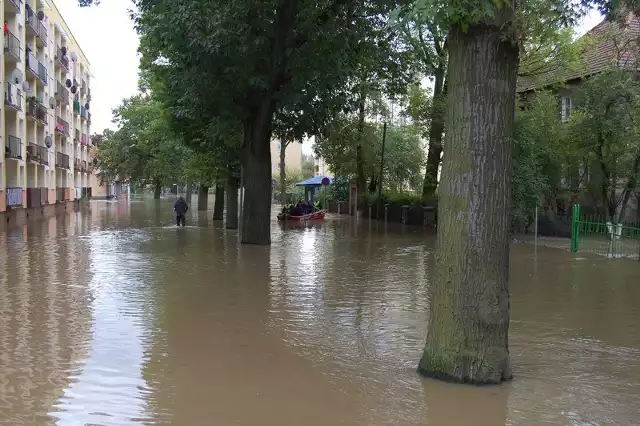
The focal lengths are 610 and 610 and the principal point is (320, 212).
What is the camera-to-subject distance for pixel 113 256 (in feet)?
50.5

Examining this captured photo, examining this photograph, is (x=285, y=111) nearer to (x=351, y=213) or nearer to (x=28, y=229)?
(x=28, y=229)

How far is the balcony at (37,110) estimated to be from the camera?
121ft

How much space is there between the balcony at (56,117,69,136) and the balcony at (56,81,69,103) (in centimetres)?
173

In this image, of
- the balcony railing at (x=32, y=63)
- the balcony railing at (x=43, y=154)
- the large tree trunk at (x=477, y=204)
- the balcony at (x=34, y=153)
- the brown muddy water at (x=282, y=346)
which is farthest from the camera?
the balcony railing at (x=43, y=154)

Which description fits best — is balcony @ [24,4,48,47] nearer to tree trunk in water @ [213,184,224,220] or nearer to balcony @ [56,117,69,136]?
balcony @ [56,117,69,136]

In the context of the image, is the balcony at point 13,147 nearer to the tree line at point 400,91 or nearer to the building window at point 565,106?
the tree line at point 400,91

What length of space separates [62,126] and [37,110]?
1248 centimetres

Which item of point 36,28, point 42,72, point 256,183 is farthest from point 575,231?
point 42,72

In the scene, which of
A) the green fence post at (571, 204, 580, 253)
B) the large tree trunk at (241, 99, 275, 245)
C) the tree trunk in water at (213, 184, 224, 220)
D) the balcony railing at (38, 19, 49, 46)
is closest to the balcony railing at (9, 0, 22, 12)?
the balcony railing at (38, 19, 49, 46)

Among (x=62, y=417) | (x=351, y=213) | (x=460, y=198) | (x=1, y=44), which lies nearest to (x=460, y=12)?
(x=460, y=198)

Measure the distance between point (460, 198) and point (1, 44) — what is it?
31.1 meters

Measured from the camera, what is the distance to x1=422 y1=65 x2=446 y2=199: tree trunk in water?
26.7m

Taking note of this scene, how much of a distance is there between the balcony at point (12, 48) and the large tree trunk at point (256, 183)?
764 inches

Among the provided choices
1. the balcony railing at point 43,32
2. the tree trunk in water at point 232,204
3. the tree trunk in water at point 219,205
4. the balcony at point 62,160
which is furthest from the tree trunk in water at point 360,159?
the balcony at point 62,160
